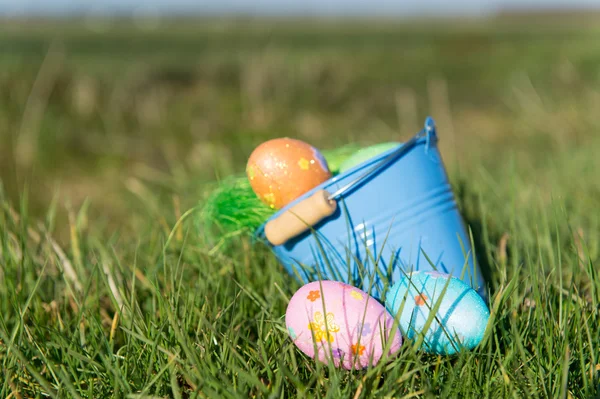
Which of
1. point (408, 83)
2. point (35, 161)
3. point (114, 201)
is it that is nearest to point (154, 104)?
point (35, 161)

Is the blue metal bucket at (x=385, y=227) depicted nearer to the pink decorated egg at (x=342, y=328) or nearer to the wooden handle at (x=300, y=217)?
the wooden handle at (x=300, y=217)

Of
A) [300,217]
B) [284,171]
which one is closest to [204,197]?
[284,171]

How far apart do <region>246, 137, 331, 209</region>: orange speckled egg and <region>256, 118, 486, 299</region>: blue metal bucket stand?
8 centimetres

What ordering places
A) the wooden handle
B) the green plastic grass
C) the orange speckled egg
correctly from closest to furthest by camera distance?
the wooden handle → the orange speckled egg → the green plastic grass

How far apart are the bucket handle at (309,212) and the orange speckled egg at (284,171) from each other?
10cm

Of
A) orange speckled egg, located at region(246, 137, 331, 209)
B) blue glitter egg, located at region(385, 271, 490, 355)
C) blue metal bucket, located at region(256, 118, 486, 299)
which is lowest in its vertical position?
blue glitter egg, located at region(385, 271, 490, 355)

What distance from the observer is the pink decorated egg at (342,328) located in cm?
119

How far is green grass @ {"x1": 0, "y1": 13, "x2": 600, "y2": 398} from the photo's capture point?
3.91 ft

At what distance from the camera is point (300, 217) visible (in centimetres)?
141

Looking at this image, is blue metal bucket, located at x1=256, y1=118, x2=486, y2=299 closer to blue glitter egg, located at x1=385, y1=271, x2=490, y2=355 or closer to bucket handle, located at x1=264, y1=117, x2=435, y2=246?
bucket handle, located at x1=264, y1=117, x2=435, y2=246

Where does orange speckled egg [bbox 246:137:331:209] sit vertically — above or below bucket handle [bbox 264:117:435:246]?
above

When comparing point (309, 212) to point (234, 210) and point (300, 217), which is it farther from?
point (234, 210)

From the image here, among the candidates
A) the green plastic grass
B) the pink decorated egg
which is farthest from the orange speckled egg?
the pink decorated egg

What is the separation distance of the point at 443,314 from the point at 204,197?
0.90m
